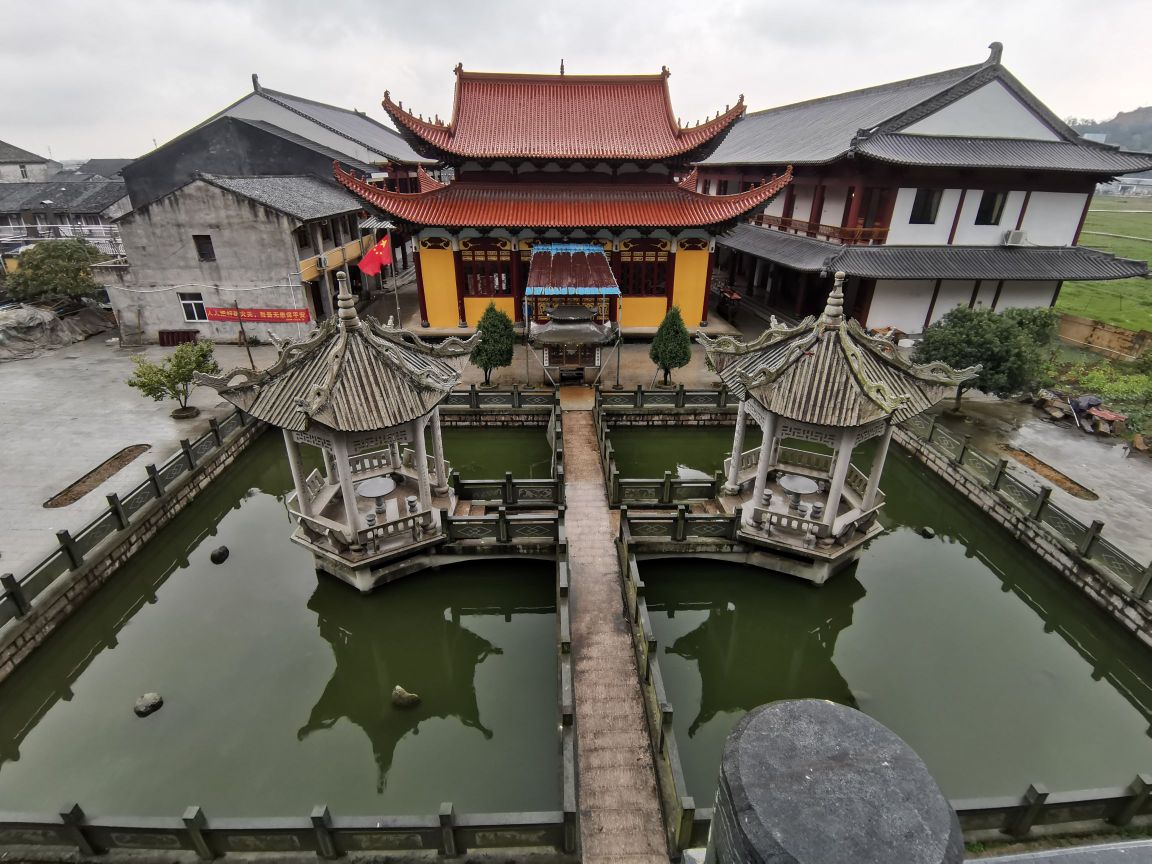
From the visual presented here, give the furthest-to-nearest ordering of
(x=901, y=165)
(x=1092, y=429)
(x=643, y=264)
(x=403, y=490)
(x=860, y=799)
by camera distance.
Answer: (x=643, y=264)
(x=901, y=165)
(x=1092, y=429)
(x=403, y=490)
(x=860, y=799)

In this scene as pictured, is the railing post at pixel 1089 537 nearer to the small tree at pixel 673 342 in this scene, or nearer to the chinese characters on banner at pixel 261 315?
the small tree at pixel 673 342

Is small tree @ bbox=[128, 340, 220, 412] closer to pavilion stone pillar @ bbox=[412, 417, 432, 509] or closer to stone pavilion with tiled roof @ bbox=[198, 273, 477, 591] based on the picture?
stone pavilion with tiled roof @ bbox=[198, 273, 477, 591]

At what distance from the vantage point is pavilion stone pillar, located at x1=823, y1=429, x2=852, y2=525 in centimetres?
1159

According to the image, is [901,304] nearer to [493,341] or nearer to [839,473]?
[839,473]

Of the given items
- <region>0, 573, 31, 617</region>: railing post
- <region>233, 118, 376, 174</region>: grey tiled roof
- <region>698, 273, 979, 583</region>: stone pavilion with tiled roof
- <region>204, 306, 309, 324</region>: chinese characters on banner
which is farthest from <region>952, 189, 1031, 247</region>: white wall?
<region>233, 118, 376, 174</region>: grey tiled roof

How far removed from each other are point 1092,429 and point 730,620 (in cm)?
1548

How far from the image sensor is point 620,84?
26406 millimetres

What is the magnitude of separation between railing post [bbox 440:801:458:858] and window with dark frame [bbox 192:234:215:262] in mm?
25961

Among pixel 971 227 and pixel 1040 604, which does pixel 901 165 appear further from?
pixel 1040 604

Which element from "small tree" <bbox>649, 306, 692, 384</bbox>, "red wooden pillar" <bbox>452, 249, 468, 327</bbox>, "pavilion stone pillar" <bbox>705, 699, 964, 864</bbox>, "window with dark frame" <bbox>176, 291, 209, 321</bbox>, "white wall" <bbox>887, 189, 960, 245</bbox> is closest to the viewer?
"pavilion stone pillar" <bbox>705, 699, 964, 864</bbox>

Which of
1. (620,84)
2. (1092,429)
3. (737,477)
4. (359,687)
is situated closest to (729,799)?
(359,687)

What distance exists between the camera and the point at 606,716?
9.38 metres

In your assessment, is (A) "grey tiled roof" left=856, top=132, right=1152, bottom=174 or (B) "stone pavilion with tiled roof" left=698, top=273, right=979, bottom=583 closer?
(B) "stone pavilion with tiled roof" left=698, top=273, right=979, bottom=583

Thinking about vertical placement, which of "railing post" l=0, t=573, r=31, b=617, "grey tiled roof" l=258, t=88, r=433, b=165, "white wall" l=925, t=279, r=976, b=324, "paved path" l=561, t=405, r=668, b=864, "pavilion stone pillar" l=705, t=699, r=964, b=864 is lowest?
"paved path" l=561, t=405, r=668, b=864
